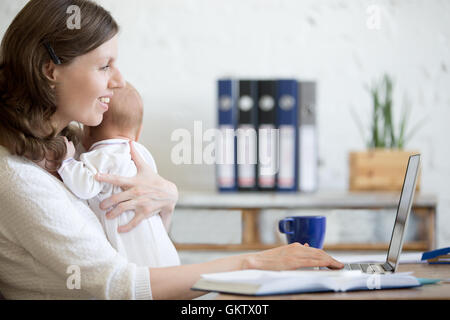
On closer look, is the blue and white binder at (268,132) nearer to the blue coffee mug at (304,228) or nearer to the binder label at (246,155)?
the binder label at (246,155)

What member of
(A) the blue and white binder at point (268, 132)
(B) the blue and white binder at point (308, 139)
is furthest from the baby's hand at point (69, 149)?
(B) the blue and white binder at point (308, 139)

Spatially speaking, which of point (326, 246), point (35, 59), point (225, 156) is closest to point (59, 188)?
point (35, 59)

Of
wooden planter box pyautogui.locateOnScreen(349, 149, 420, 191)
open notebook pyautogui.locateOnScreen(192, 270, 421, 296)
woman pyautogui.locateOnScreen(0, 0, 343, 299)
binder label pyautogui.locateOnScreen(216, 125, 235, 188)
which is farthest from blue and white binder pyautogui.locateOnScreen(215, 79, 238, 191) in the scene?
open notebook pyautogui.locateOnScreen(192, 270, 421, 296)

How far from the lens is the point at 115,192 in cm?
92

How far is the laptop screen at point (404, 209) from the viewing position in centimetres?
79

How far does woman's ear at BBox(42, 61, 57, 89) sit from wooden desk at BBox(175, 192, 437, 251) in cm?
60

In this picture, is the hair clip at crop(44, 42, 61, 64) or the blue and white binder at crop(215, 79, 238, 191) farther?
the blue and white binder at crop(215, 79, 238, 191)

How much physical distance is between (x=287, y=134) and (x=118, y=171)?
2.24 feet

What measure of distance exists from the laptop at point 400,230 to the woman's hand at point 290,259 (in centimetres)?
7

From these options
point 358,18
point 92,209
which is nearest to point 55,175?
point 92,209

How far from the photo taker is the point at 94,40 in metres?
0.85

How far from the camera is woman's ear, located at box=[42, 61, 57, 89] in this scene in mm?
843

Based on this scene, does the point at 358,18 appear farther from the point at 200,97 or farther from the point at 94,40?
the point at 94,40

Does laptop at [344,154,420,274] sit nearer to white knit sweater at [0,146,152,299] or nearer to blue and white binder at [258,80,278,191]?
white knit sweater at [0,146,152,299]
